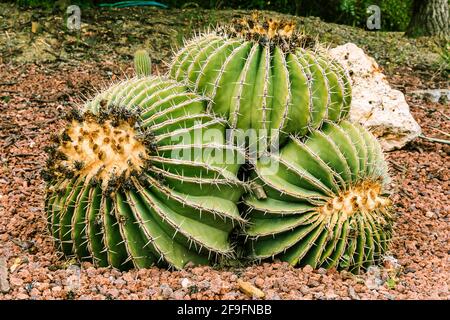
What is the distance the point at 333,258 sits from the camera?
8.96ft

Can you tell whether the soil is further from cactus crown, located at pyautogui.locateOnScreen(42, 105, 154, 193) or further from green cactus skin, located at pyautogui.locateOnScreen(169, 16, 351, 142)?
green cactus skin, located at pyautogui.locateOnScreen(169, 16, 351, 142)

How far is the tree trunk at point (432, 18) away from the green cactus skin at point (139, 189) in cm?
517

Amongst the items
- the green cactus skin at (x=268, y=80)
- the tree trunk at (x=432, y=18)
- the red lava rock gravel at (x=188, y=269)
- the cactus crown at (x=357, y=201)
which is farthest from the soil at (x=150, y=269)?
the green cactus skin at (x=268, y=80)

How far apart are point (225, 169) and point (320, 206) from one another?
0.42 meters

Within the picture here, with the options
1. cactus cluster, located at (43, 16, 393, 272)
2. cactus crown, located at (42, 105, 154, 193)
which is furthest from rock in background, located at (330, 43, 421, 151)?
A: cactus crown, located at (42, 105, 154, 193)

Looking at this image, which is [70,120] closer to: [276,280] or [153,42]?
[276,280]

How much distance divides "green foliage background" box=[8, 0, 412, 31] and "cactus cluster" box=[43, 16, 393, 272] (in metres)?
4.92

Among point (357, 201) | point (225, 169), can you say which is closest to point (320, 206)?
point (357, 201)

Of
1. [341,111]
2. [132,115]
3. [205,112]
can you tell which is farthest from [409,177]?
[132,115]

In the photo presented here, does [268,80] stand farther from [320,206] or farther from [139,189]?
[139,189]

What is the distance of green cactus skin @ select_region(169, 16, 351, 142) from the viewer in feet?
8.96

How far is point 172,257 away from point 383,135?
6.98 feet

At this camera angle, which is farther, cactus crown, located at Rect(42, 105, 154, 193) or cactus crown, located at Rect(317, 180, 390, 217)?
cactus crown, located at Rect(317, 180, 390, 217)

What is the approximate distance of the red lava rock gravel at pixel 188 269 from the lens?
2.48 meters
